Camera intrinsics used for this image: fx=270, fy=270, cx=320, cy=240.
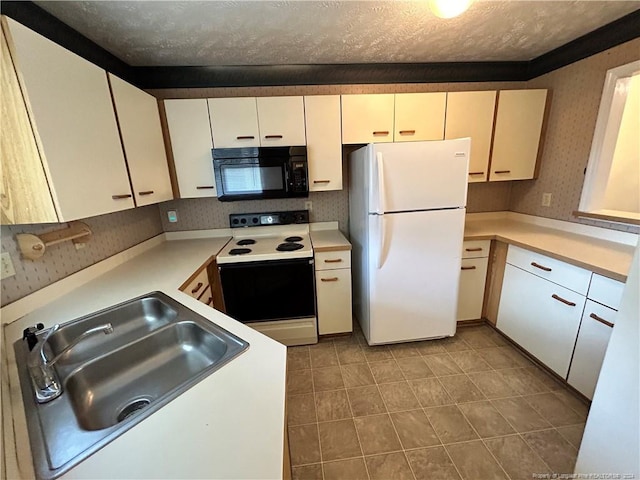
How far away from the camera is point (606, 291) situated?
1.47 meters

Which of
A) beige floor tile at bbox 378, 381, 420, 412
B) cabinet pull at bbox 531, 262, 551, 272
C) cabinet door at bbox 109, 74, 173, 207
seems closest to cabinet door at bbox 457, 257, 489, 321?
cabinet pull at bbox 531, 262, 551, 272

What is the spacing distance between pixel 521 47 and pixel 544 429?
266 cm

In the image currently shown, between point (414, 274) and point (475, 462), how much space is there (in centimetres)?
112

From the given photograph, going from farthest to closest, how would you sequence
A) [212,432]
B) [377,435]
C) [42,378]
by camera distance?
[377,435]
[42,378]
[212,432]

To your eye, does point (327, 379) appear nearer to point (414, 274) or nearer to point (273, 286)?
A: point (273, 286)

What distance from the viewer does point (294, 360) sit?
2178mm

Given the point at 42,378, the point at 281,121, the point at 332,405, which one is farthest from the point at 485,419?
the point at 281,121

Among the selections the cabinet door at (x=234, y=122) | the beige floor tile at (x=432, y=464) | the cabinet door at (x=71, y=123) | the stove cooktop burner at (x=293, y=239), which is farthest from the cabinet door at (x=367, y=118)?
the beige floor tile at (x=432, y=464)

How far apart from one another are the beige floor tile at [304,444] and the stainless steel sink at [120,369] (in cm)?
87

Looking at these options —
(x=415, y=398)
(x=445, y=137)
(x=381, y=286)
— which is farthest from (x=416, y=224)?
(x=415, y=398)

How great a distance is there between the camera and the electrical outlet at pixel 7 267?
3.69ft

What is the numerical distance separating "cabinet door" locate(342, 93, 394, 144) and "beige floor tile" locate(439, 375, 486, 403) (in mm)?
1896

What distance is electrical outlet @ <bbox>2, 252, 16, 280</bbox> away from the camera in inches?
44.3

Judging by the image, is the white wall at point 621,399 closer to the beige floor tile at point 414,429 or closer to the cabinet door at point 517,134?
the beige floor tile at point 414,429
